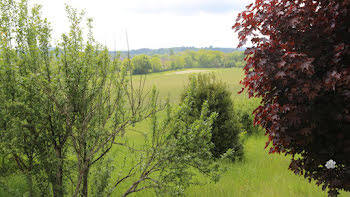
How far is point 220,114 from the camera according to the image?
8805mm

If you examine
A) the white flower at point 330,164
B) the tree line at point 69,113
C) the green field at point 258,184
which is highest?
the tree line at point 69,113

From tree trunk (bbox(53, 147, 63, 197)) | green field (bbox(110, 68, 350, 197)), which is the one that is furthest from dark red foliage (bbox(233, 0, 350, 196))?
tree trunk (bbox(53, 147, 63, 197))

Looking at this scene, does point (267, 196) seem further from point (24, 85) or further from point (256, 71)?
point (24, 85)

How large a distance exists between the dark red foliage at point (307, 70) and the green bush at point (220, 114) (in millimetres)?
4227

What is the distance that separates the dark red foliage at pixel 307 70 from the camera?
3588mm

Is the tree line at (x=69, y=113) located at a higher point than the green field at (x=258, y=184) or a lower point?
higher

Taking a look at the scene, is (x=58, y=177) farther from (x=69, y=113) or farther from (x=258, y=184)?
(x=258, y=184)

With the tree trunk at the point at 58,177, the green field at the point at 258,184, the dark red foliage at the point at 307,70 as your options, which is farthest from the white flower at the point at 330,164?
the tree trunk at the point at 58,177

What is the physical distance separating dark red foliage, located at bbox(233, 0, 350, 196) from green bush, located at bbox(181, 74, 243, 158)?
4.23 metres

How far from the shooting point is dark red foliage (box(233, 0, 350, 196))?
11.8ft

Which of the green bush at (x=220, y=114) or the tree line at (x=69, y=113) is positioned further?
the green bush at (x=220, y=114)

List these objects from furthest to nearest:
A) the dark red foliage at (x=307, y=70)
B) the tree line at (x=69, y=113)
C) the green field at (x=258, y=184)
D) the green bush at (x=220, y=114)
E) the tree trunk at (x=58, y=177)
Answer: the green bush at (x=220, y=114) → the green field at (x=258, y=184) → the tree trunk at (x=58, y=177) → the tree line at (x=69, y=113) → the dark red foliage at (x=307, y=70)

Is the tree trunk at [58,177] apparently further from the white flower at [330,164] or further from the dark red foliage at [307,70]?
the white flower at [330,164]

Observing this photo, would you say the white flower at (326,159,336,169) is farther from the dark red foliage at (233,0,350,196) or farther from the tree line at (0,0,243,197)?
the tree line at (0,0,243,197)
